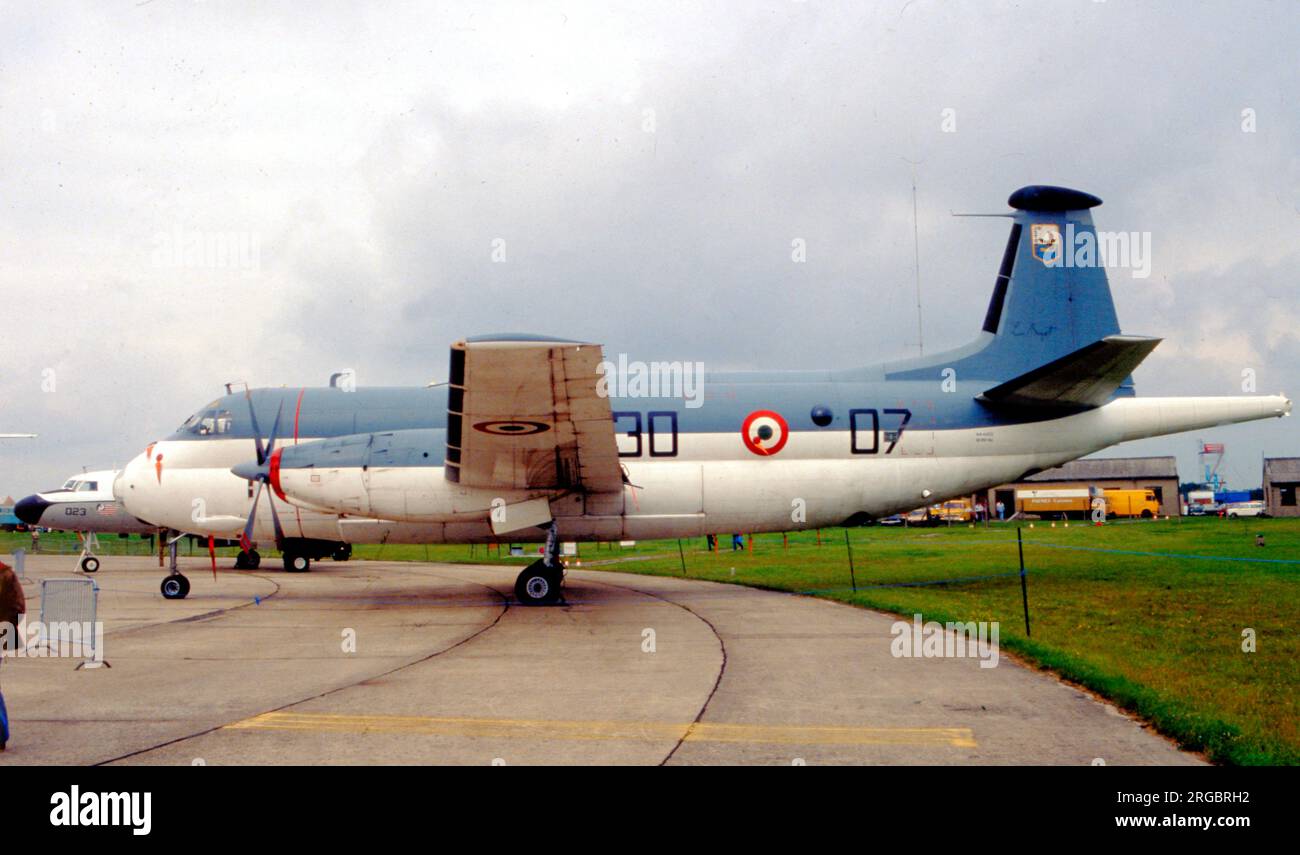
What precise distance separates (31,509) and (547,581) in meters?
23.3

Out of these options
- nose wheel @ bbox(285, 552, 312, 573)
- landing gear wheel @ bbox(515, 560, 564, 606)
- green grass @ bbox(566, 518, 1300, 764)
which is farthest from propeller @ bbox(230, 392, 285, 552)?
nose wheel @ bbox(285, 552, 312, 573)

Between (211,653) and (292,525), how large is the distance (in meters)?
6.82

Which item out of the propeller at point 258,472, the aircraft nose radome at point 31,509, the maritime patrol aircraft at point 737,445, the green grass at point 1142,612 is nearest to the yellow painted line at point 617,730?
the green grass at point 1142,612

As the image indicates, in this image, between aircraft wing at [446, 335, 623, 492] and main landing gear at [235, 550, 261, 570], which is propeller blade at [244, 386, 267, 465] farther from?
main landing gear at [235, 550, 261, 570]

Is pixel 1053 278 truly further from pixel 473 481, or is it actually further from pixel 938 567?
pixel 473 481

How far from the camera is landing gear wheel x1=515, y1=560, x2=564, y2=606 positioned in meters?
16.3

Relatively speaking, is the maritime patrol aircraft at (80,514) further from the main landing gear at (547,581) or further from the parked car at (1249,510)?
the parked car at (1249,510)

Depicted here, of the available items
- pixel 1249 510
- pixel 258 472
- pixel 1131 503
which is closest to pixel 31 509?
pixel 258 472

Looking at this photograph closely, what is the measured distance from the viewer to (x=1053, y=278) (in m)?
19.3

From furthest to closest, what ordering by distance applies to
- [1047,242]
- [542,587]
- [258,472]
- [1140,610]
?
[1047,242]
[542,587]
[258,472]
[1140,610]

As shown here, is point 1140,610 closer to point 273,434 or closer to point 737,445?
point 737,445

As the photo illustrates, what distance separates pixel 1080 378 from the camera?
55.8ft

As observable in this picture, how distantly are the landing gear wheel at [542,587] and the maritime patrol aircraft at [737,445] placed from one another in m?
0.04
